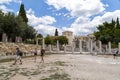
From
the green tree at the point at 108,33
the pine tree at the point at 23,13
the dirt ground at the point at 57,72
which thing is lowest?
the dirt ground at the point at 57,72

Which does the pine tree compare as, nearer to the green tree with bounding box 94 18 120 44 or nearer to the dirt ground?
the green tree with bounding box 94 18 120 44

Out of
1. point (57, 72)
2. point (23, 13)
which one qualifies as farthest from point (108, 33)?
point (57, 72)

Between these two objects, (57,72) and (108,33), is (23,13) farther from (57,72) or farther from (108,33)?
(57,72)

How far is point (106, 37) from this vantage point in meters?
84.8

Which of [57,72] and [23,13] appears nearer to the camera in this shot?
[57,72]

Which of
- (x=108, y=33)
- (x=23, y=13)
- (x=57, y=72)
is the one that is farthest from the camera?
(x=108, y=33)

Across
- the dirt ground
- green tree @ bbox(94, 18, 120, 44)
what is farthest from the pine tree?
the dirt ground

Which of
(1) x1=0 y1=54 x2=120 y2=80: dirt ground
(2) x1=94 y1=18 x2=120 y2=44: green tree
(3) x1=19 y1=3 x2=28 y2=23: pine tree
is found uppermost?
(3) x1=19 y1=3 x2=28 y2=23: pine tree

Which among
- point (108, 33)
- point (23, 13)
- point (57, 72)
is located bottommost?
point (57, 72)

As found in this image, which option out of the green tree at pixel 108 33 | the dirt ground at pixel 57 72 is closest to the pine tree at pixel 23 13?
the green tree at pixel 108 33

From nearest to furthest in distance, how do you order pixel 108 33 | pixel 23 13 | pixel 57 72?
pixel 57 72 < pixel 23 13 < pixel 108 33

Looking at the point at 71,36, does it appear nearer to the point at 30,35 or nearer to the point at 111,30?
the point at 111,30

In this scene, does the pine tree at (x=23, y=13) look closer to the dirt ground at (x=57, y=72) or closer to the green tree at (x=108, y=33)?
the green tree at (x=108, y=33)

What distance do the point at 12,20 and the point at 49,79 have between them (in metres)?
39.5
